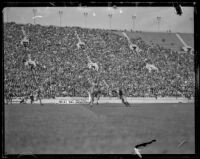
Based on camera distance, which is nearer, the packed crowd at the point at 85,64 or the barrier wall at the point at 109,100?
the barrier wall at the point at 109,100

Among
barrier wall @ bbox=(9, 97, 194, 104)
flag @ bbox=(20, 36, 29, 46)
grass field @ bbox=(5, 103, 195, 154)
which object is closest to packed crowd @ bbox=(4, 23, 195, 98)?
flag @ bbox=(20, 36, 29, 46)

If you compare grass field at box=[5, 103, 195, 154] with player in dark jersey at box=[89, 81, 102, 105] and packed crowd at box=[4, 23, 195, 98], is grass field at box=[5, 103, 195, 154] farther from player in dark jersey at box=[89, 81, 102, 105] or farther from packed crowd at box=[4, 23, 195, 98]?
packed crowd at box=[4, 23, 195, 98]

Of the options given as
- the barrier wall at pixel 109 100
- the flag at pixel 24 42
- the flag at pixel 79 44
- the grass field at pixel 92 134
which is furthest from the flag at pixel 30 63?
the grass field at pixel 92 134

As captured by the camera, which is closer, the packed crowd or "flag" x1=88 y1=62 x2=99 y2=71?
the packed crowd

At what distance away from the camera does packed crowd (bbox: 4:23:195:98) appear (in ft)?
53.4

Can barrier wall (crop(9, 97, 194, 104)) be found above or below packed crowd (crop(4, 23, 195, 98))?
below

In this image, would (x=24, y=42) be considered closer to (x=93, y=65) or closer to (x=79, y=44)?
(x=79, y=44)

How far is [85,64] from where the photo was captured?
20.3 m

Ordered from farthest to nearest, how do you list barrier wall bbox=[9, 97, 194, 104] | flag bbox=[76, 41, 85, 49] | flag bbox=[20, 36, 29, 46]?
flag bbox=[76, 41, 85, 49], flag bbox=[20, 36, 29, 46], barrier wall bbox=[9, 97, 194, 104]

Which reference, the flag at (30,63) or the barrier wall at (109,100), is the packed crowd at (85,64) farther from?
the barrier wall at (109,100)

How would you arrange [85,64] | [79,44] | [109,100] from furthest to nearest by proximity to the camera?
1. [79,44]
2. [85,64]
3. [109,100]

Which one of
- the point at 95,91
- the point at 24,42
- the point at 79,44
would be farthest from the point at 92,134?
the point at 24,42

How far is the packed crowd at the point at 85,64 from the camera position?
16281mm

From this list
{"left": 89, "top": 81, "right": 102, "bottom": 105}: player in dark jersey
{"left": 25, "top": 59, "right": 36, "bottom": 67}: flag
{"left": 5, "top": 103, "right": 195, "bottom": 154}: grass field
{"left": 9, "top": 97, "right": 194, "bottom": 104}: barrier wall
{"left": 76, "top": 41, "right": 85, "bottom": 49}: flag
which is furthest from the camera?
{"left": 76, "top": 41, "right": 85, "bottom": 49}: flag
